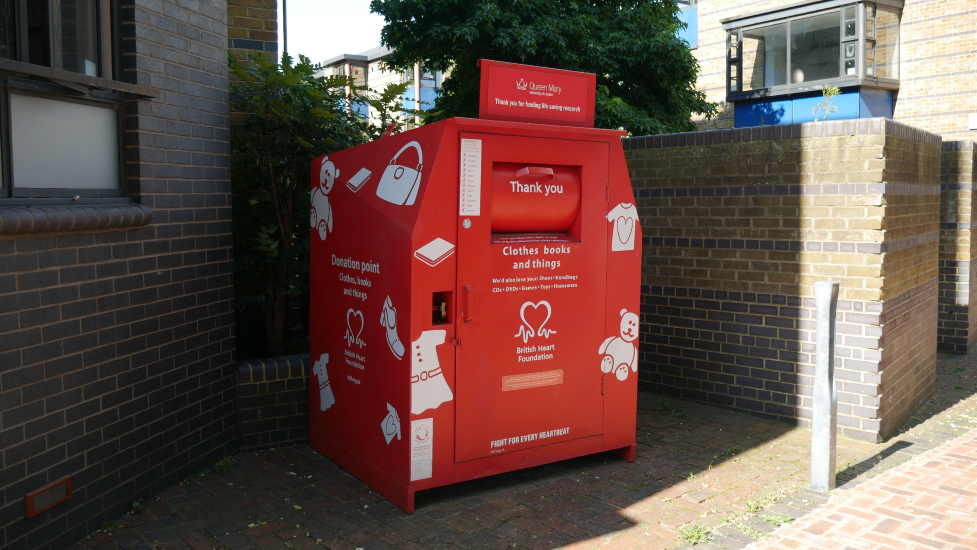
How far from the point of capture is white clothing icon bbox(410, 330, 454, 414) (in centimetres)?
403

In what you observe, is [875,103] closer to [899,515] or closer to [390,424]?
[899,515]

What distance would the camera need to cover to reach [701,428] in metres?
5.82

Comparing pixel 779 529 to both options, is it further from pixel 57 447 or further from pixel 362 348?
pixel 57 447

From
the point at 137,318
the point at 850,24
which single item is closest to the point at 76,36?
the point at 137,318

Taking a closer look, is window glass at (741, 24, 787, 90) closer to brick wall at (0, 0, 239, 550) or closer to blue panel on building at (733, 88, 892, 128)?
blue panel on building at (733, 88, 892, 128)

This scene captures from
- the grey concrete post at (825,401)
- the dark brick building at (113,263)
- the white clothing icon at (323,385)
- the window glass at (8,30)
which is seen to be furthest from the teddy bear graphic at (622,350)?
the window glass at (8,30)

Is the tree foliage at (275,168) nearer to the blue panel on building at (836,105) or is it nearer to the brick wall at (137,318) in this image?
the brick wall at (137,318)

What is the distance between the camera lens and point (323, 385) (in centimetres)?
511

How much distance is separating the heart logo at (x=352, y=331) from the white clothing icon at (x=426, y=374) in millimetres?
634

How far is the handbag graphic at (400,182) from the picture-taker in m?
4.09

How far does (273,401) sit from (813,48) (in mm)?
18982

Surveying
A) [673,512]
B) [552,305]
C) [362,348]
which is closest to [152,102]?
[362,348]

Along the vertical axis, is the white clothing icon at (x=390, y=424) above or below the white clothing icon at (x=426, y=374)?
below

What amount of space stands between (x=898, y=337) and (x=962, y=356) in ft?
13.5
